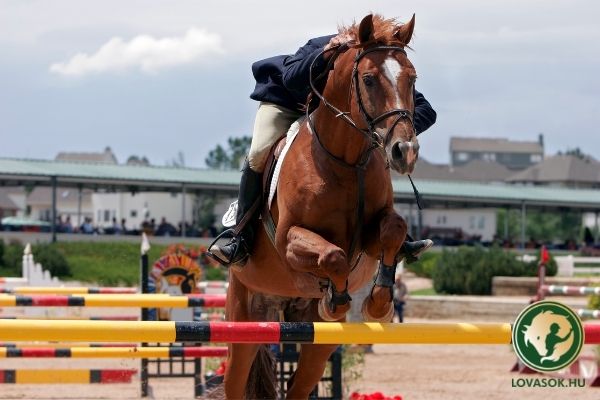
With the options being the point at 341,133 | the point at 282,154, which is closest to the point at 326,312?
the point at 341,133

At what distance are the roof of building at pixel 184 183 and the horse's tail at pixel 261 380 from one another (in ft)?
120

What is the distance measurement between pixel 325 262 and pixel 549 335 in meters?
1.16

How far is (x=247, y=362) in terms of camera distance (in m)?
7.09

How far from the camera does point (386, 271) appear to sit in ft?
18.6

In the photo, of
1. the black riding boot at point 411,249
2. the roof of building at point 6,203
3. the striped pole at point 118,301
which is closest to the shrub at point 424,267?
the striped pole at point 118,301

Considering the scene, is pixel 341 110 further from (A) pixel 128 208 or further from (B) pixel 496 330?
(A) pixel 128 208

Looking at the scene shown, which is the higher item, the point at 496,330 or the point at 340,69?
the point at 340,69

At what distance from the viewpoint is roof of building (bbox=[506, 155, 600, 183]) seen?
111m

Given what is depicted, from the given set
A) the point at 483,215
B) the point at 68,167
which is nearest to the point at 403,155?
the point at 68,167

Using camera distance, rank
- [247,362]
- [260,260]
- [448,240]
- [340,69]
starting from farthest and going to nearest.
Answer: [448,240] < [247,362] < [260,260] < [340,69]

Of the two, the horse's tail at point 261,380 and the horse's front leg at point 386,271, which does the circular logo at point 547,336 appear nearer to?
the horse's front leg at point 386,271

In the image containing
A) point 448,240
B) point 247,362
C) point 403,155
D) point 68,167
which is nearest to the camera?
point 403,155

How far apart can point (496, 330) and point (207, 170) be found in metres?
49.7

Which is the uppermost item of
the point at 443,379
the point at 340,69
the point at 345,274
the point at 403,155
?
the point at 340,69
